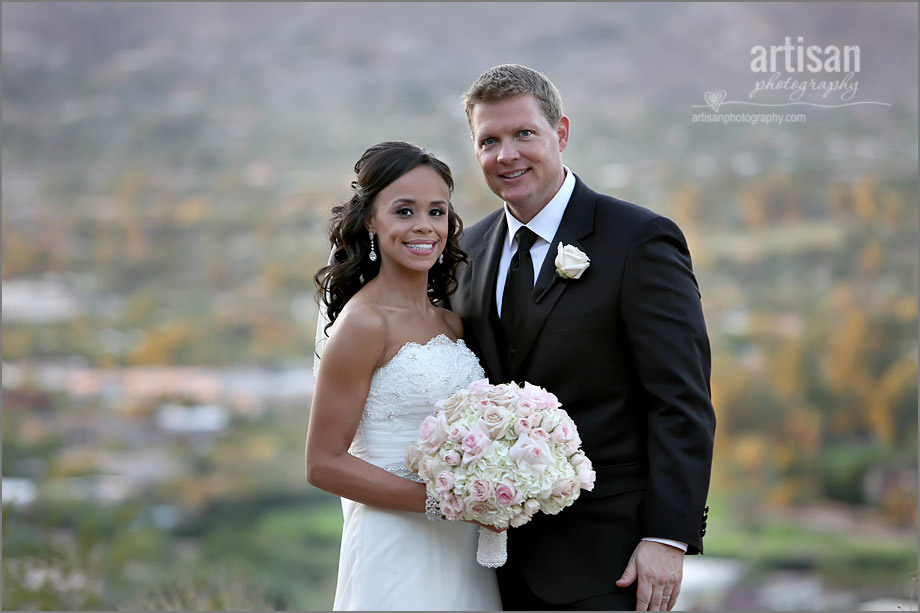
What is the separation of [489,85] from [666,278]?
3.56 feet

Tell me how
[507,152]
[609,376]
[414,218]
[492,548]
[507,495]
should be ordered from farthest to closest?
1. [507,152]
2. [414,218]
3. [609,376]
4. [492,548]
5. [507,495]

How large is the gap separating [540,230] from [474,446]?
1099 mm

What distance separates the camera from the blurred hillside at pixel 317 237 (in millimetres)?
16469

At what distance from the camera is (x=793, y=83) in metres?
14.7

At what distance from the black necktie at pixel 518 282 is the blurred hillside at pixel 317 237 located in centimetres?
1283

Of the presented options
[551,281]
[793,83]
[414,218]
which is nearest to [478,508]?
[551,281]

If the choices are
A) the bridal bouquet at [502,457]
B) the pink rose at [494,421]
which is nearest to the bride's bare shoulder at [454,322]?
the bridal bouquet at [502,457]

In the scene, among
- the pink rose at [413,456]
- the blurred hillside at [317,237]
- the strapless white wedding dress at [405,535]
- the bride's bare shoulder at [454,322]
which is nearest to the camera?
the pink rose at [413,456]

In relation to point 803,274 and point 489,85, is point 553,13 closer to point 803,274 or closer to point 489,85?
point 803,274

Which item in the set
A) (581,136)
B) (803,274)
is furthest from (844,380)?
(581,136)

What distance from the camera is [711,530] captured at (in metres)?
16.8

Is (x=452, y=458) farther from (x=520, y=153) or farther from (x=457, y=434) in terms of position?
(x=520, y=153)

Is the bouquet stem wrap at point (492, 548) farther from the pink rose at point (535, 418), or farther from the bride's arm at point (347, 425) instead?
the pink rose at point (535, 418)

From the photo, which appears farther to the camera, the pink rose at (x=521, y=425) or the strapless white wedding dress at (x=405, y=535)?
the strapless white wedding dress at (x=405, y=535)
